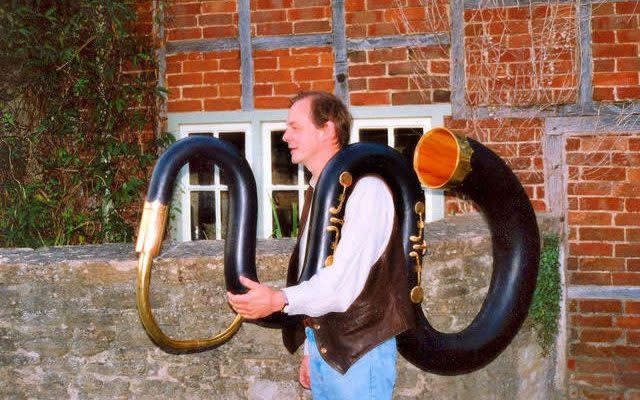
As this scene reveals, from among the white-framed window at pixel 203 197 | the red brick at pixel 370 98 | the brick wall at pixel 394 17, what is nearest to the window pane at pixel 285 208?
the white-framed window at pixel 203 197

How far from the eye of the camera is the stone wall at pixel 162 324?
133 inches

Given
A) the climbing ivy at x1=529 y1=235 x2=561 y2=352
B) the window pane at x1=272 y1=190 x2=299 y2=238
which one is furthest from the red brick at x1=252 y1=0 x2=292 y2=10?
the climbing ivy at x1=529 y1=235 x2=561 y2=352

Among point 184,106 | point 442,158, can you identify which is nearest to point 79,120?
point 184,106

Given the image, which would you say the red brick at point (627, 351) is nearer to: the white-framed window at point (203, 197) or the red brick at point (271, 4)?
the white-framed window at point (203, 197)

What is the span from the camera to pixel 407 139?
4949 millimetres

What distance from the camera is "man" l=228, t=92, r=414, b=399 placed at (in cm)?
207

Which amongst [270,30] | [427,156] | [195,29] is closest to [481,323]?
[427,156]

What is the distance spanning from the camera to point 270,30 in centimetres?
505

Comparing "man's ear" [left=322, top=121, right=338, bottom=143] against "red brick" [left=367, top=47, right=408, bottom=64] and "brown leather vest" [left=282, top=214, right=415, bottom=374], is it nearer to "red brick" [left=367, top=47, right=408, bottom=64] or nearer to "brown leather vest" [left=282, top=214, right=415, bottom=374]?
"brown leather vest" [left=282, top=214, right=415, bottom=374]

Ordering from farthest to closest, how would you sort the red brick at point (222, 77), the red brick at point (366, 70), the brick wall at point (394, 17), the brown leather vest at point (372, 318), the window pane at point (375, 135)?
the red brick at point (222, 77), the window pane at point (375, 135), the red brick at point (366, 70), the brick wall at point (394, 17), the brown leather vest at point (372, 318)

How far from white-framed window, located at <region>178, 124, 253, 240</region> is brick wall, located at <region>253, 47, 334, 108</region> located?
0.41 metres

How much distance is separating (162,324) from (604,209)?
2877 millimetres

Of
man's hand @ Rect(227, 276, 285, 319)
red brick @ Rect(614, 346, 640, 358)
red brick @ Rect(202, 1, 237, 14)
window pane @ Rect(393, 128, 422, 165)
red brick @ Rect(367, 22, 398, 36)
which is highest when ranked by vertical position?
red brick @ Rect(202, 1, 237, 14)

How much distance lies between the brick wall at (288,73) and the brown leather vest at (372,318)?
2.90m
